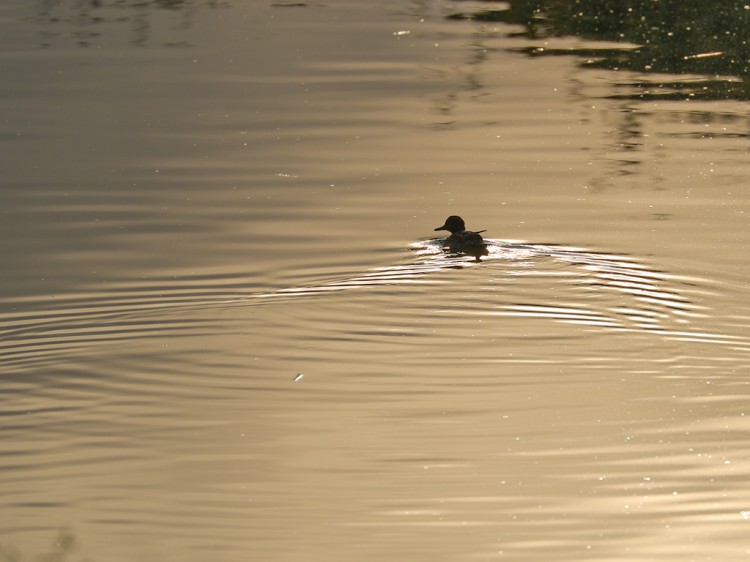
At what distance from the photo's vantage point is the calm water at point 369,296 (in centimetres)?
626

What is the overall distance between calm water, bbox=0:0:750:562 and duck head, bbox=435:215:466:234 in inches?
7.5

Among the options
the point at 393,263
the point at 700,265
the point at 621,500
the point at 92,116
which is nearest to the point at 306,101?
the point at 92,116

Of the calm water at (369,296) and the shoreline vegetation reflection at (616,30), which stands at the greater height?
the shoreline vegetation reflection at (616,30)

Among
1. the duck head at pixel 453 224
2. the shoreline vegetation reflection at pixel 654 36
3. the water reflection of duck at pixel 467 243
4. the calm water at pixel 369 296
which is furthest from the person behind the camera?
the shoreline vegetation reflection at pixel 654 36

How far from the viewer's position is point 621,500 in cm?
622

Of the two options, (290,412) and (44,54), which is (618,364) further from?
(44,54)

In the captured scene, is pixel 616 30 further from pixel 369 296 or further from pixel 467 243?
pixel 369 296

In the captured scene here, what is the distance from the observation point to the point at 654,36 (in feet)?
56.0

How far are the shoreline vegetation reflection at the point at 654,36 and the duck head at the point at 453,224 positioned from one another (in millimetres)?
4635

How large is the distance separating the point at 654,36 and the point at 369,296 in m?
9.09

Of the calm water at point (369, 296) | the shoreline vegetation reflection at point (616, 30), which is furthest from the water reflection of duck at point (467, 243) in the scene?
the shoreline vegetation reflection at point (616, 30)

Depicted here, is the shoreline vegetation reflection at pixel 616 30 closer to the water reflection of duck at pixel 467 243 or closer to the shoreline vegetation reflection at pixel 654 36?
the shoreline vegetation reflection at pixel 654 36

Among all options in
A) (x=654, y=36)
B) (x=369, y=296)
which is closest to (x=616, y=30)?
(x=654, y=36)

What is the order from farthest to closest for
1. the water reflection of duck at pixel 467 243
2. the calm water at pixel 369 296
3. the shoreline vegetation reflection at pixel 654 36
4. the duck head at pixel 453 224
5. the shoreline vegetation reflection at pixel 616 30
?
the shoreline vegetation reflection at pixel 616 30 < the shoreline vegetation reflection at pixel 654 36 < the duck head at pixel 453 224 < the water reflection of duck at pixel 467 243 < the calm water at pixel 369 296
